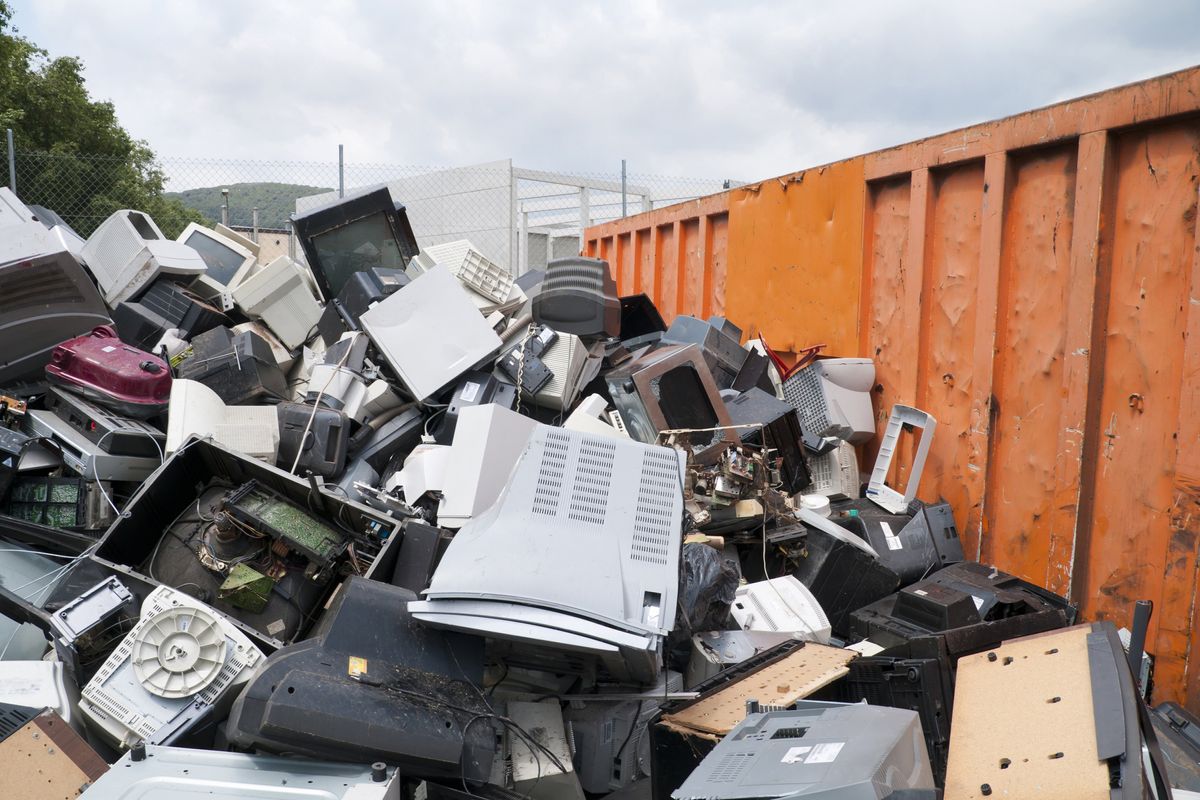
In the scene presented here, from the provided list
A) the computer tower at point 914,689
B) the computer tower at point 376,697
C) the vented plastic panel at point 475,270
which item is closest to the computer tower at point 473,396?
the vented plastic panel at point 475,270

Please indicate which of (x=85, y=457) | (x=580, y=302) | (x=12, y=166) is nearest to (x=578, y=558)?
(x=85, y=457)

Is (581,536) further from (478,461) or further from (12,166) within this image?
(12,166)

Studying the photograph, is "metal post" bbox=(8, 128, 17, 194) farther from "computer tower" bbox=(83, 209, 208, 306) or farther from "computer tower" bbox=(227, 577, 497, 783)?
"computer tower" bbox=(227, 577, 497, 783)

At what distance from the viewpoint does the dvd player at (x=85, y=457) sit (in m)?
2.94

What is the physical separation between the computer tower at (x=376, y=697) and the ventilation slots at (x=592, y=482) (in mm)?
438

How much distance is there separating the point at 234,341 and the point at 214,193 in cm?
474

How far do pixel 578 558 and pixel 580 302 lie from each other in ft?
7.58

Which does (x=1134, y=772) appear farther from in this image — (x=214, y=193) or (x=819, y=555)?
(x=214, y=193)

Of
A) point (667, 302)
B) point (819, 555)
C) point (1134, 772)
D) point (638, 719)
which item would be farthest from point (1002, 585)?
point (667, 302)

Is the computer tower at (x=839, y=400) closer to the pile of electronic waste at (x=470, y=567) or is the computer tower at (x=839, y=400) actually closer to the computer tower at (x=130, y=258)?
the pile of electronic waste at (x=470, y=567)

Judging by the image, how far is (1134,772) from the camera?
4.23 ft

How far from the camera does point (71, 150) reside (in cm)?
1530

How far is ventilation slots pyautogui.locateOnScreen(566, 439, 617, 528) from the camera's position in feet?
7.32

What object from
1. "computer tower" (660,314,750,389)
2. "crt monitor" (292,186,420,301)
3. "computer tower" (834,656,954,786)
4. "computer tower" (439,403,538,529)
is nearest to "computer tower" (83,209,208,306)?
"crt monitor" (292,186,420,301)
